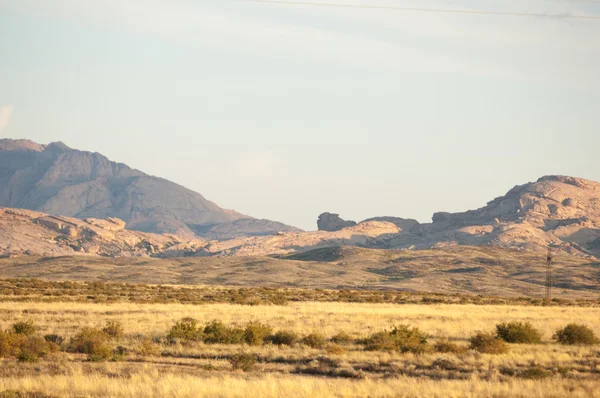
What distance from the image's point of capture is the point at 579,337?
27.9 metres

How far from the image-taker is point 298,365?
22547 mm

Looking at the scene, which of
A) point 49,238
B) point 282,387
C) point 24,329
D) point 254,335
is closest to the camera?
point 282,387

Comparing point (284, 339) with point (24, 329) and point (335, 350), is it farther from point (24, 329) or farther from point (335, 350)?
point (24, 329)

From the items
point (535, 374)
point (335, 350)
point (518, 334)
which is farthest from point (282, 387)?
point (518, 334)

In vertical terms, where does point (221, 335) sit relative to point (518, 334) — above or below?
below

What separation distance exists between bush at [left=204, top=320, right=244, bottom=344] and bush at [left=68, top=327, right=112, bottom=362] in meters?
3.86

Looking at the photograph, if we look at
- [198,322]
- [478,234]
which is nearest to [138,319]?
[198,322]

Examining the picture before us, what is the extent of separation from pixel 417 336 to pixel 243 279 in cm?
8555

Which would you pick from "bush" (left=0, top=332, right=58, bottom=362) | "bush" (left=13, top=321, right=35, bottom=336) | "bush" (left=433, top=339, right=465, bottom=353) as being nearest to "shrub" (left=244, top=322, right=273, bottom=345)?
"bush" (left=433, top=339, right=465, bottom=353)

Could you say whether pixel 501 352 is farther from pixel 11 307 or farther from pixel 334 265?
pixel 334 265

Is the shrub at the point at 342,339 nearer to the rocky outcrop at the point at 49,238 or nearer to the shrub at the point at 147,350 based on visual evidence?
the shrub at the point at 147,350

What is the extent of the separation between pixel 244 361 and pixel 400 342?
6.70 metres

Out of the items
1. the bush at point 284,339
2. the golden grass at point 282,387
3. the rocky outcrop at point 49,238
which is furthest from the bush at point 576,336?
the rocky outcrop at point 49,238

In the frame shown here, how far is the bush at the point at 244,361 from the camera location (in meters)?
21.4
